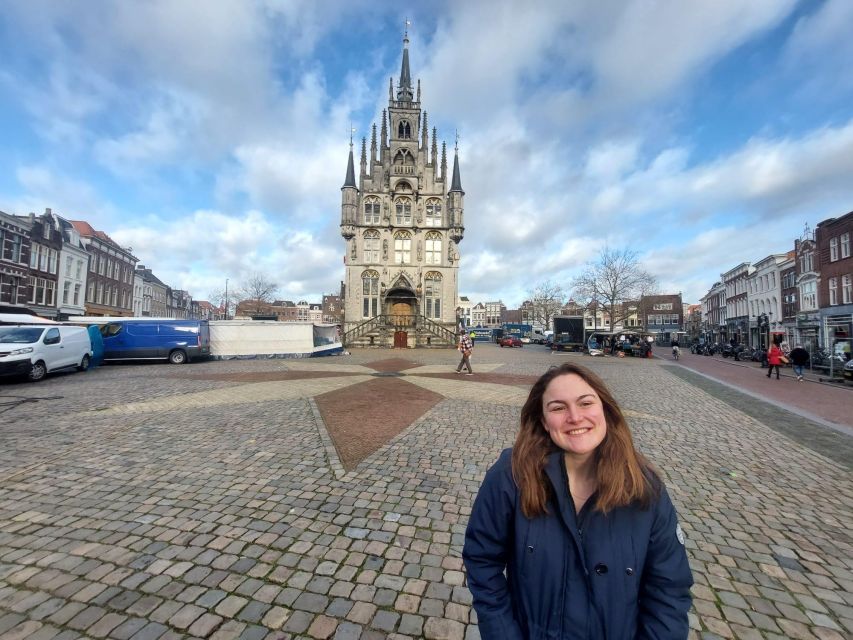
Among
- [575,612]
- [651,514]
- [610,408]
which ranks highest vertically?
[610,408]

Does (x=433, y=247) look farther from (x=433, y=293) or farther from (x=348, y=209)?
(x=348, y=209)

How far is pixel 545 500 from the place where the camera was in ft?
5.27

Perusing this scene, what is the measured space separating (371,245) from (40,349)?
30187 millimetres

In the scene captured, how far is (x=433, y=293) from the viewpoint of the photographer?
40.4m

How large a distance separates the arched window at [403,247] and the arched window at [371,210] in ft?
9.38

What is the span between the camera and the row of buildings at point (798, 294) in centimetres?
2514

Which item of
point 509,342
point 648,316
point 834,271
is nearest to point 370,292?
point 509,342

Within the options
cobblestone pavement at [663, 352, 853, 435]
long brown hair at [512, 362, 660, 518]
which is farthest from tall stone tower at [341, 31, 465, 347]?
long brown hair at [512, 362, 660, 518]

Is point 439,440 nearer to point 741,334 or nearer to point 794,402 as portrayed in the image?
point 794,402

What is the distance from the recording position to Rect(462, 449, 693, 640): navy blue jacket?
1475mm

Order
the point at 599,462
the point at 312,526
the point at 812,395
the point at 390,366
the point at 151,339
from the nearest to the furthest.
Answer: the point at 599,462, the point at 312,526, the point at 812,395, the point at 151,339, the point at 390,366

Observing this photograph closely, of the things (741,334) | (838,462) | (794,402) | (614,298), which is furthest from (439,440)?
(741,334)

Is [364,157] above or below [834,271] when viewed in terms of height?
above

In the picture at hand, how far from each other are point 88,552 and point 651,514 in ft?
13.6
